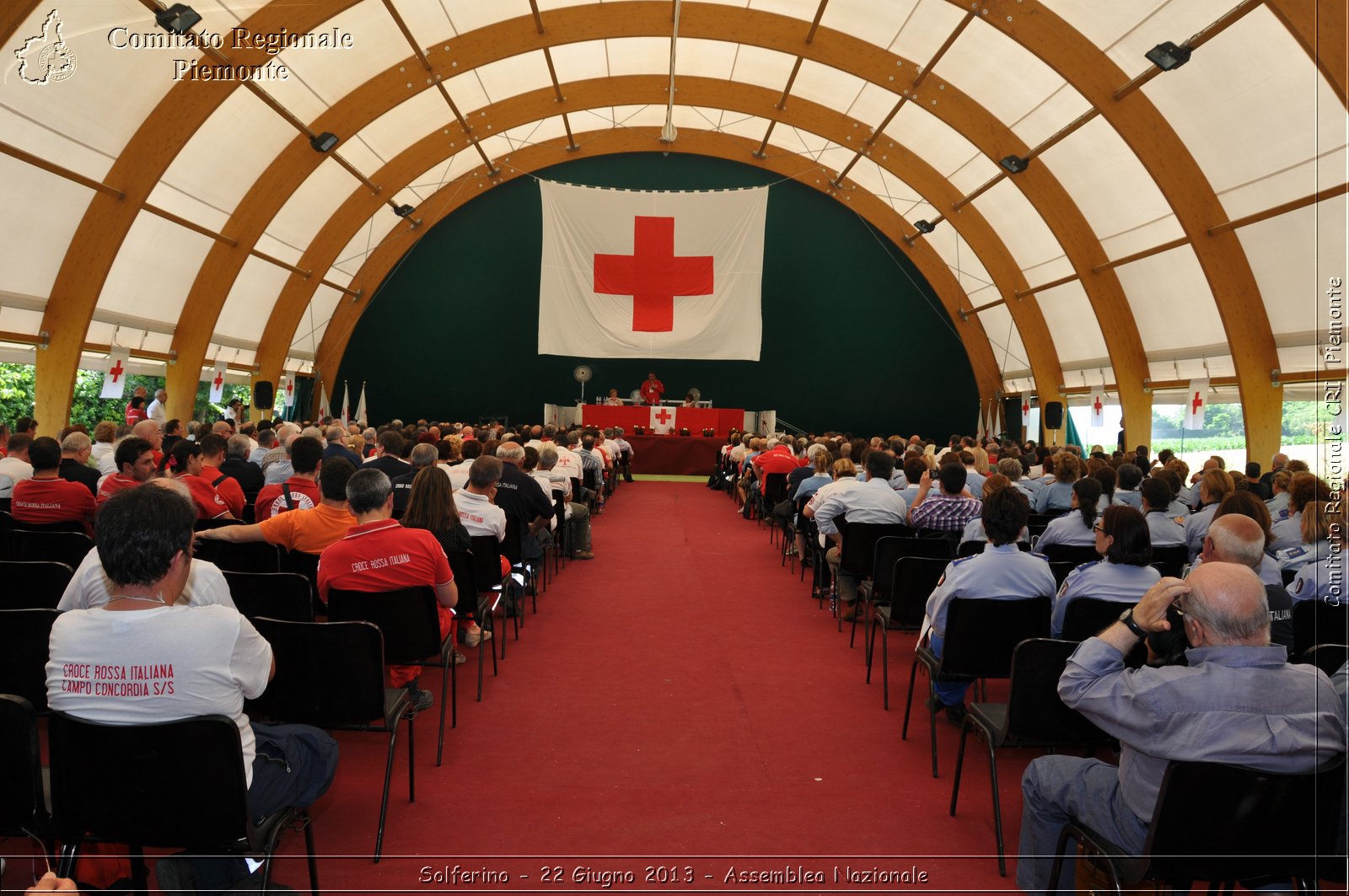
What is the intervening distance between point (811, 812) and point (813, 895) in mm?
547

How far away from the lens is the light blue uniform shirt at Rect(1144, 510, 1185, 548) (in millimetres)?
4859

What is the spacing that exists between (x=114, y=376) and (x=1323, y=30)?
15.3 metres

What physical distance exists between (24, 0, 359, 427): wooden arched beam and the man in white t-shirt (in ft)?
35.8

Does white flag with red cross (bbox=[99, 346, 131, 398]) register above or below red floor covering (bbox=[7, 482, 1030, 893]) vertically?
above

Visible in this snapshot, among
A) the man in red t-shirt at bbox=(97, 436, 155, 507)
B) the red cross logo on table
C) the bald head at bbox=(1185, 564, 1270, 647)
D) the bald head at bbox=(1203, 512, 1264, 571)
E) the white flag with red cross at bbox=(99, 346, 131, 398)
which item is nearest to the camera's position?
the bald head at bbox=(1185, 564, 1270, 647)

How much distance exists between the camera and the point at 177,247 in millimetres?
13945

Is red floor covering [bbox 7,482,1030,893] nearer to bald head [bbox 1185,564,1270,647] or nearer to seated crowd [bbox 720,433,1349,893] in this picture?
seated crowd [bbox 720,433,1349,893]


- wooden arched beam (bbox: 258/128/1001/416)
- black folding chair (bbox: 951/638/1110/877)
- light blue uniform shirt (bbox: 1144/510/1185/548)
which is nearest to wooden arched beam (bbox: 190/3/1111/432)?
wooden arched beam (bbox: 258/128/1001/416)

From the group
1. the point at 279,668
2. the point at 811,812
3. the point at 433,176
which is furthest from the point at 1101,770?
the point at 433,176

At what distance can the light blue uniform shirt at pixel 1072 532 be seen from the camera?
4656 mm

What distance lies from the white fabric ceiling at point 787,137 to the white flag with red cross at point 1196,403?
26 cm

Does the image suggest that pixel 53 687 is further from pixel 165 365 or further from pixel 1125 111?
pixel 165 365

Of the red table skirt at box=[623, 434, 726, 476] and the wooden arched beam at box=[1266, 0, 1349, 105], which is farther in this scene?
the red table skirt at box=[623, 434, 726, 476]

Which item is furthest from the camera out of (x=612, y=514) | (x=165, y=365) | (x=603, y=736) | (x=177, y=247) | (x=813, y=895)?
(x=165, y=365)
